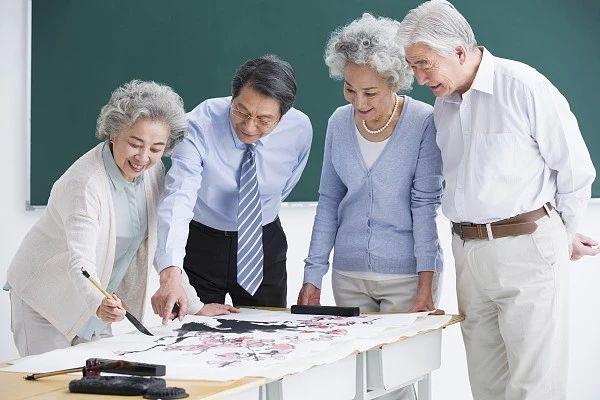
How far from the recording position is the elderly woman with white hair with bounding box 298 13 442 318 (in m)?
3.04

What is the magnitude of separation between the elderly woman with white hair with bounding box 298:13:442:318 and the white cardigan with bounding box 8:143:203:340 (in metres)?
0.54

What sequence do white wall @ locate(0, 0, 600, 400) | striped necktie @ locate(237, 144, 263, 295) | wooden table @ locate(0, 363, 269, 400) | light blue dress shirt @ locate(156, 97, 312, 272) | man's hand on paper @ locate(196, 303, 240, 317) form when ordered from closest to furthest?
wooden table @ locate(0, 363, 269, 400), light blue dress shirt @ locate(156, 97, 312, 272), man's hand on paper @ locate(196, 303, 240, 317), striped necktie @ locate(237, 144, 263, 295), white wall @ locate(0, 0, 600, 400)

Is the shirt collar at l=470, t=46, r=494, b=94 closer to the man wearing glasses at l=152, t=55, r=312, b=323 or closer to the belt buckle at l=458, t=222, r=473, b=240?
the belt buckle at l=458, t=222, r=473, b=240

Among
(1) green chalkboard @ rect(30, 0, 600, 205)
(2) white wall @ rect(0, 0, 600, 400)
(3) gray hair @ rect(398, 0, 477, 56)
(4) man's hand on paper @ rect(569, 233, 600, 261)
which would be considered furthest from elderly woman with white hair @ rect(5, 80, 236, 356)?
(1) green chalkboard @ rect(30, 0, 600, 205)

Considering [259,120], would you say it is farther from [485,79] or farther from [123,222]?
[485,79]

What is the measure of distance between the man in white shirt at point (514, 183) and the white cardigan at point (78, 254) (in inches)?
34.3

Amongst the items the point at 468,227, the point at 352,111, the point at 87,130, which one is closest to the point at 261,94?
the point at 352,111

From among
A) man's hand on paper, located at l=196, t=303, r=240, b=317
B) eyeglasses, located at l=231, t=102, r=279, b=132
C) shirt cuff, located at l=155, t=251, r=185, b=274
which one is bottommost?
man's hand on paper, located at l=196, t=303, r=240, b=317

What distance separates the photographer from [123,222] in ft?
9.16

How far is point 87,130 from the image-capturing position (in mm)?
4297

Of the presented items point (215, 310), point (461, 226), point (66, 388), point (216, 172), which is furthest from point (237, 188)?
point (66, 388)

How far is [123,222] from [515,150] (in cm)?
112

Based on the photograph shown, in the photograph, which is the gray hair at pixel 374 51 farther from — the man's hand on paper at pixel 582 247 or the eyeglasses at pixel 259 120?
the man's hand on paper at pixel 582 247

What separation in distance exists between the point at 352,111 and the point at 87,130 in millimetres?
1533
